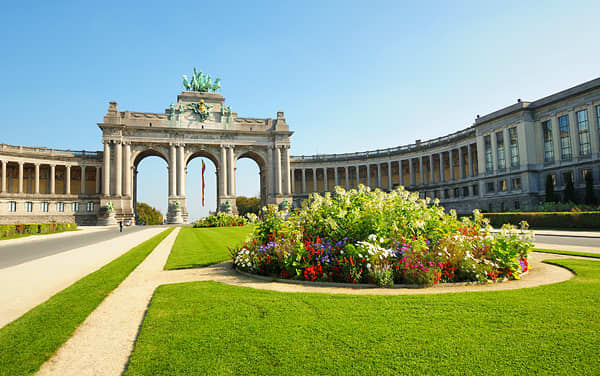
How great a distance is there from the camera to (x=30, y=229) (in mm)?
39969

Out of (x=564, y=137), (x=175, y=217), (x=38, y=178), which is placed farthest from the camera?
(x=38, y=178)

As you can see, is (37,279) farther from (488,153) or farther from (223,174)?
(223,174)

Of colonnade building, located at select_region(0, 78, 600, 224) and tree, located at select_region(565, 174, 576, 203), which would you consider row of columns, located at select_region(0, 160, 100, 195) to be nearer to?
colonnade building, located at select_region(0, 78, 600, 224)

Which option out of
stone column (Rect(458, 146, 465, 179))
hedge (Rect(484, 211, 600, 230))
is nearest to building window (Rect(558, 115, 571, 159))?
stone column (Rect(458, 146, 465, 179))

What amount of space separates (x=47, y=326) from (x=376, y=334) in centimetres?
616

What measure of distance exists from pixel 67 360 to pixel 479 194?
70439 millimetres

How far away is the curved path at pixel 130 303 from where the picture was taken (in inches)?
204

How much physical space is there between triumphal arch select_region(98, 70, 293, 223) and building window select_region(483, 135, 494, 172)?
130 ft

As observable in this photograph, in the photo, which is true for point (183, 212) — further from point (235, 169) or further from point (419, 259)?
point (419, 259)

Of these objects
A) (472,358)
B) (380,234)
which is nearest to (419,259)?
(380,234)

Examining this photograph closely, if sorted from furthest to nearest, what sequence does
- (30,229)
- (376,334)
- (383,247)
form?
(30,229) → (383,247) → (376,334)

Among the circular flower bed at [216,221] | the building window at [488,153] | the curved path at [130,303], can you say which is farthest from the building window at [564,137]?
the circular flower bed at [216,221]

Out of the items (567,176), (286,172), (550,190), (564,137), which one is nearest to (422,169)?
(286,172)

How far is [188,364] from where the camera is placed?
484cm
